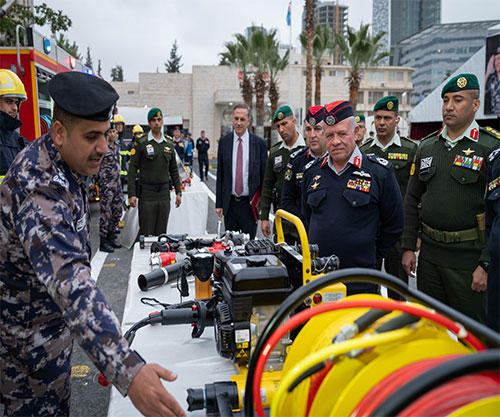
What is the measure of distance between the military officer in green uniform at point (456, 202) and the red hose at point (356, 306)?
7.50 ft

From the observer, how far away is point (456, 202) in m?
3.20

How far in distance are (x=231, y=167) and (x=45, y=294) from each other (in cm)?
368

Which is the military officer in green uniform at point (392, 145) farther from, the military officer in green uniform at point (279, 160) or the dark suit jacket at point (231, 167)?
the dark suit jacket at point (231, 167)

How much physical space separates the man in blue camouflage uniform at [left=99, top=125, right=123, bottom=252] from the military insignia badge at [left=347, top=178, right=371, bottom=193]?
16.7ft

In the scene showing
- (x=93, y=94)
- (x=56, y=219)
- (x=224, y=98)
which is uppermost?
(x=224, y=98)

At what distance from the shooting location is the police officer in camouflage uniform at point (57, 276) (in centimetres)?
122

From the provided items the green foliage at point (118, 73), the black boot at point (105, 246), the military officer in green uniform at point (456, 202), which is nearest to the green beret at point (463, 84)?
the military officer in green uniform at point (456, 202)

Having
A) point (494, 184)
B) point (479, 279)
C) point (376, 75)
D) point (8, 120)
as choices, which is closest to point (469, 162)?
point (494, 184)

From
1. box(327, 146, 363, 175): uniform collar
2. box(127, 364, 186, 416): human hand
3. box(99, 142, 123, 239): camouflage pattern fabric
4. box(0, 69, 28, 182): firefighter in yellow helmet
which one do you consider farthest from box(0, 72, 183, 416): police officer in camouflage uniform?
box(99, 142, 123, 239): camouflage pattern fabric

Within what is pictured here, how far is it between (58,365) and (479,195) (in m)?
2.90

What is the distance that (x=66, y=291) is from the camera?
1.26m

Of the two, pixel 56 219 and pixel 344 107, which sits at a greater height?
pixel 344 107

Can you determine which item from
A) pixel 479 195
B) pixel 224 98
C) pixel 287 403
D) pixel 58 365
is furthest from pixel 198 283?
pixel 224 98

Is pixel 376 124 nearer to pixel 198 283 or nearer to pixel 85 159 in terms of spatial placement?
pixel 198 283
